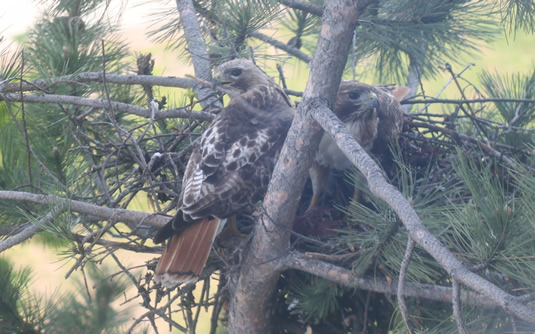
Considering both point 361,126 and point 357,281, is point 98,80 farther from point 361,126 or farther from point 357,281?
point 357,281

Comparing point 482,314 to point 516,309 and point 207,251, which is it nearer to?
point 516,309

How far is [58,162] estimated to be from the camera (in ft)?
6.22

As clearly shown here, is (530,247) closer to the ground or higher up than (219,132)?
closer to the ground

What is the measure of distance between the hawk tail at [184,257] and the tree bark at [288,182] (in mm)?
134

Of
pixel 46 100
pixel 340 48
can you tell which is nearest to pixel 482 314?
pixel 340 48

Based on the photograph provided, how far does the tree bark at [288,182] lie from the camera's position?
136 centimetres

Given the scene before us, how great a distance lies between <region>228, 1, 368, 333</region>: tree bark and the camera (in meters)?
1.36

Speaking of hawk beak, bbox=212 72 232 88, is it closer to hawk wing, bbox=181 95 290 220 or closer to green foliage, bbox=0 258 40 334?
hawk wing, bbox=181 95 290 220

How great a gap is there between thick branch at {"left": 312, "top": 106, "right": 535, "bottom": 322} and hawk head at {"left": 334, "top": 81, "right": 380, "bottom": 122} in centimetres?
76

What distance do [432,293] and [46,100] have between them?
1232 millimetres

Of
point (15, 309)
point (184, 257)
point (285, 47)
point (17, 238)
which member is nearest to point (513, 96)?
point (285, 47)

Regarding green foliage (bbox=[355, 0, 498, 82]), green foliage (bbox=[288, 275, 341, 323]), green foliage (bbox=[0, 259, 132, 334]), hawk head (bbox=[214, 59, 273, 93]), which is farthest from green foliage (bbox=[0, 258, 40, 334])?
green foliage (bbox=[355, 0, 498, 82])

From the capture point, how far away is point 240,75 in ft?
7.32

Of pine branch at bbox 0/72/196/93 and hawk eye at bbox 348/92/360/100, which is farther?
hawk eye at bbox 348/92/360/100
